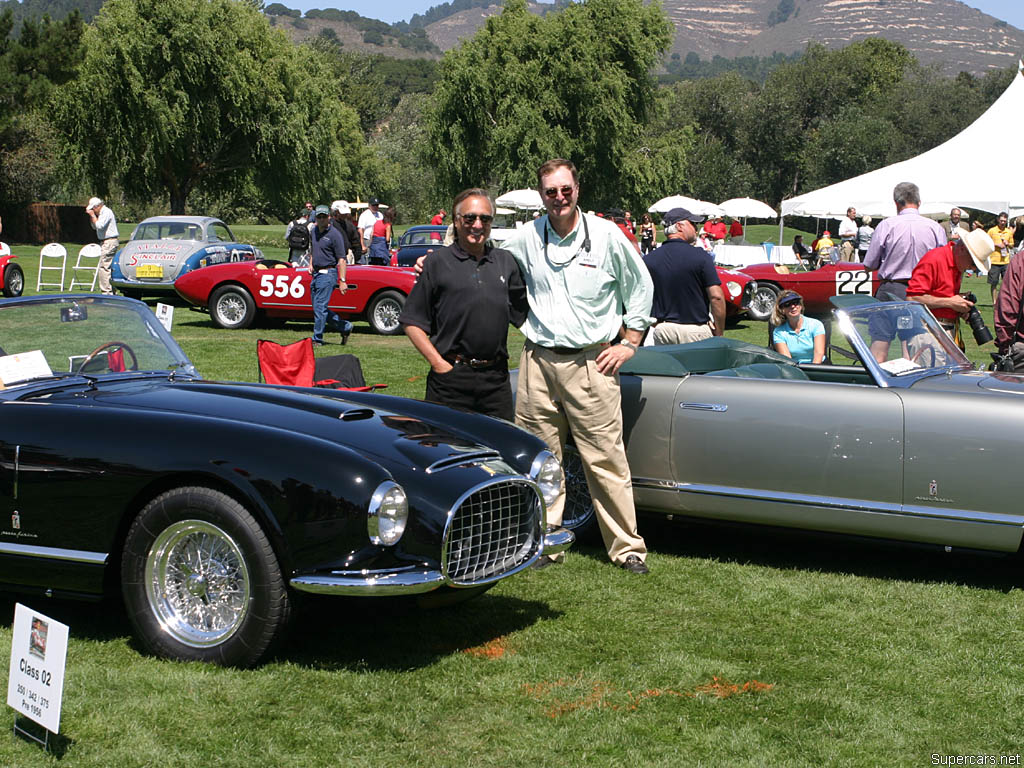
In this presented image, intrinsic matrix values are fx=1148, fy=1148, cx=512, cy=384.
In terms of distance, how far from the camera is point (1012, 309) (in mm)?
7613

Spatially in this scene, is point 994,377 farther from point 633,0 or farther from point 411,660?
point 633,0

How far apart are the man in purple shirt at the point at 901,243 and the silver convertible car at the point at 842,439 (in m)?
3.24

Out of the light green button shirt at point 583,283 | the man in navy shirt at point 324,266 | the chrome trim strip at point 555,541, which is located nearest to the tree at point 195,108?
the man in navy shirt at point 324,266

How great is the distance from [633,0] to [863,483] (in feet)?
158

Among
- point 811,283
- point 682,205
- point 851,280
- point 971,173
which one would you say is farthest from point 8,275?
point 682,205

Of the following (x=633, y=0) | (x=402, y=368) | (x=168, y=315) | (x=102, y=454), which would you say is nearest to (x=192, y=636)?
(x=102, y=454)

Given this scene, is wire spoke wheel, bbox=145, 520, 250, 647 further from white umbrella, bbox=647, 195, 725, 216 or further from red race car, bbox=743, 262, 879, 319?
white umbrella, bbox=647, 195, 725, 216

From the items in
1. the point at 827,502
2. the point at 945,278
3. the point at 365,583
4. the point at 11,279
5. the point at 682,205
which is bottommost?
the point at 11,279

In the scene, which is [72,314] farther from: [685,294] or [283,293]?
[283,293]

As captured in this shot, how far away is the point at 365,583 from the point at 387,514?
25 centimetres

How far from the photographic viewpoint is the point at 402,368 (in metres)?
13.1

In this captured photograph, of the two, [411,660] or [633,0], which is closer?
[411,660]

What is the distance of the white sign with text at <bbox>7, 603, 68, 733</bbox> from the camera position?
11.7 ft

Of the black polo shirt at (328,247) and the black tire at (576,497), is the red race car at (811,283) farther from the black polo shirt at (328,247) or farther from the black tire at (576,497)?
the black tire at (576,497)
